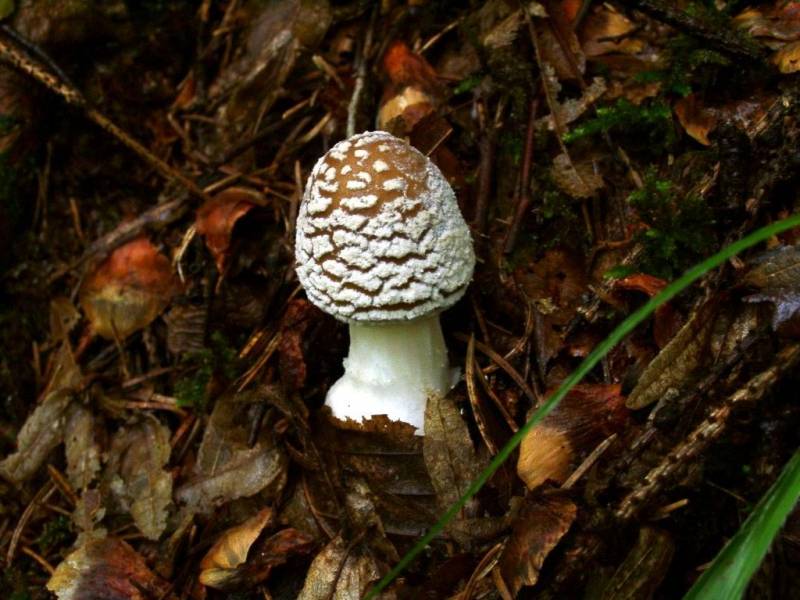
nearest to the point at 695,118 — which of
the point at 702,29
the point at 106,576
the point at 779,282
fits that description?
the point at 702,29

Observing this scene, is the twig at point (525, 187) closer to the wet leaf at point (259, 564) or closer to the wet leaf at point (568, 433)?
the wet leaf at point (568, 433)

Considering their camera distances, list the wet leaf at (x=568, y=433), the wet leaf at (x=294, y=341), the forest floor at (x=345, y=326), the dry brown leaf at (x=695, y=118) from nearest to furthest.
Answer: the forest floor at (x=345, y=326) → the wet leaf at (x=568, y=433) → the dry brown leaf at (x=695, y=118) → the wet leaf at (x=294, y=341)

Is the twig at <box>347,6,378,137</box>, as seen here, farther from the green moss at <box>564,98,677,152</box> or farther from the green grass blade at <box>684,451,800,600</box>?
the green grass blade at <box>684,451,800,600</box>

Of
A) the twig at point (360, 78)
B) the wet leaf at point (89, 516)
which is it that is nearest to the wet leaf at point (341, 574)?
the wet leaf at point (89, 516)

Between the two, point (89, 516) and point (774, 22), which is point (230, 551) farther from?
point (774, 22)

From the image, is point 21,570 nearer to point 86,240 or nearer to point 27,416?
point 27,416
